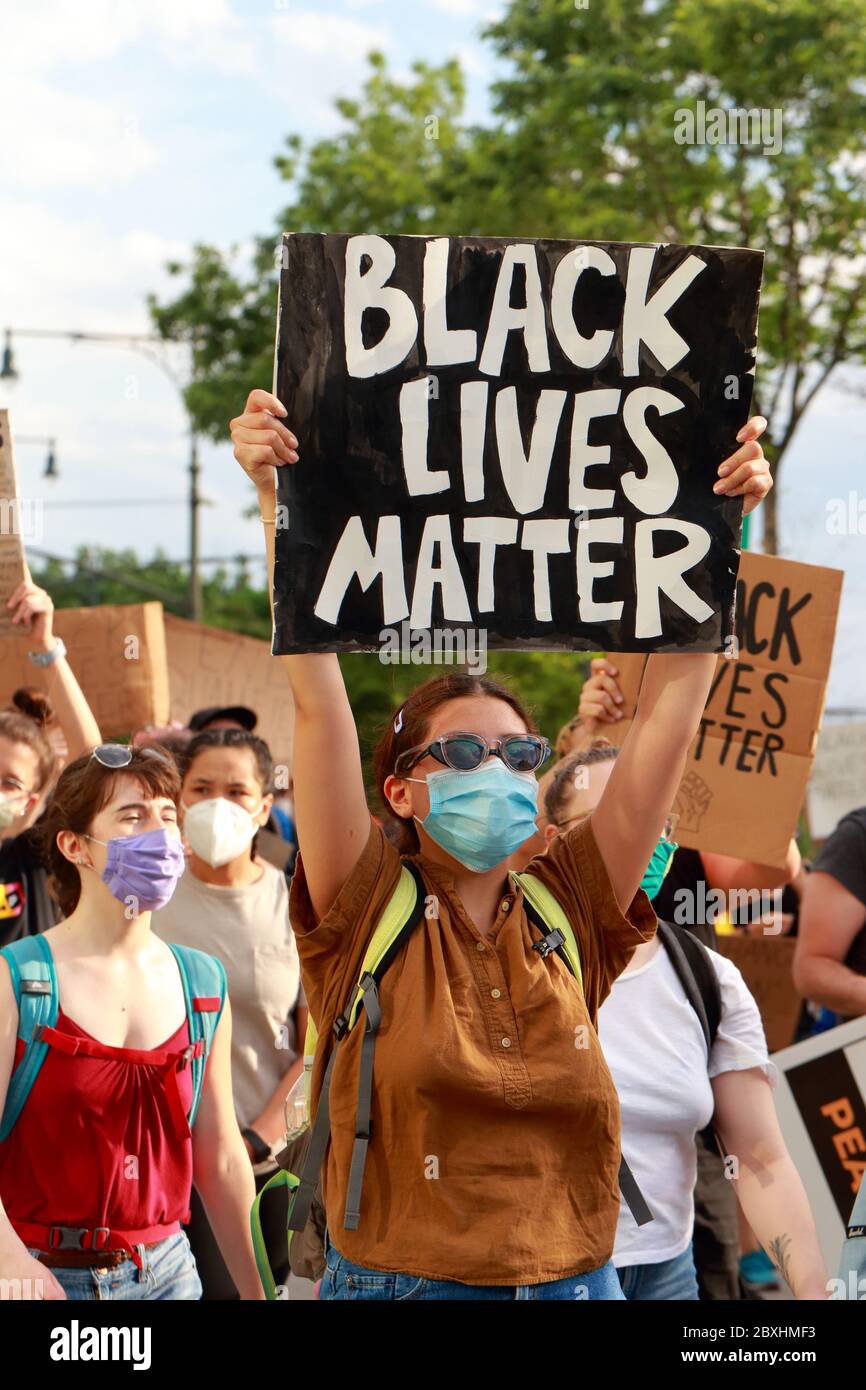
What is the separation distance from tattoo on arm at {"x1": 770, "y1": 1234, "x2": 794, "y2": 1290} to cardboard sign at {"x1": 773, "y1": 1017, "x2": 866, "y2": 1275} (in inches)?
62.6

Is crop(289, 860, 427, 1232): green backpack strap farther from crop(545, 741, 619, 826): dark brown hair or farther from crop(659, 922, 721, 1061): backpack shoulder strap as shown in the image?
crop(545, 741, 619, 826): dark brown hair

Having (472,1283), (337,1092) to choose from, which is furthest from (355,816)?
→ (472,1283)

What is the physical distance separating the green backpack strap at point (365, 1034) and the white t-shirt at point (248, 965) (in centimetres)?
199

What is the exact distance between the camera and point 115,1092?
347 centimetres

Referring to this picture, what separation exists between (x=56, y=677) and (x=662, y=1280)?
2.54 m

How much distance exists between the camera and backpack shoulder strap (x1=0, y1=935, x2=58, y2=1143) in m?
3.40

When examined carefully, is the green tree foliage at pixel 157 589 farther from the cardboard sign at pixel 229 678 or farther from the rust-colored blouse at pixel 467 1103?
the rust-colored blouse at pixel 467 1103

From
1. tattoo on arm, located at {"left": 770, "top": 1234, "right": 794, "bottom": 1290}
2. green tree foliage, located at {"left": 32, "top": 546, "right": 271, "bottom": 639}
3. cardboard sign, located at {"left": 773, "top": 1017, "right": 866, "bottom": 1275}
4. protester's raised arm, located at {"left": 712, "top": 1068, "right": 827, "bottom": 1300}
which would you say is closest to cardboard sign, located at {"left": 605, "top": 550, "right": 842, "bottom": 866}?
cardboard sign, located at {"left": 773, "top": 1017, "right": 866, "bottom": 1275}

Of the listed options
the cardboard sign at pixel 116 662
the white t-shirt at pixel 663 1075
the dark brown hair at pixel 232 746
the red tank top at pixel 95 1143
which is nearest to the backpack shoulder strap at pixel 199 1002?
the red tank top at pixel 95 1143

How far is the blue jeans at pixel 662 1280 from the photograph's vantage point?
136 inches

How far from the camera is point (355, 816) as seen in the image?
284 cm

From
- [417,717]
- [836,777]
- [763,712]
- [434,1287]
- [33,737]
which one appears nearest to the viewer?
[434,1287]

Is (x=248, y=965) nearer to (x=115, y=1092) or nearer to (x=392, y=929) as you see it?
(x=115, y=1092)

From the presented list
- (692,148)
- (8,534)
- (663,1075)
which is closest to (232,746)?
(8,534)
